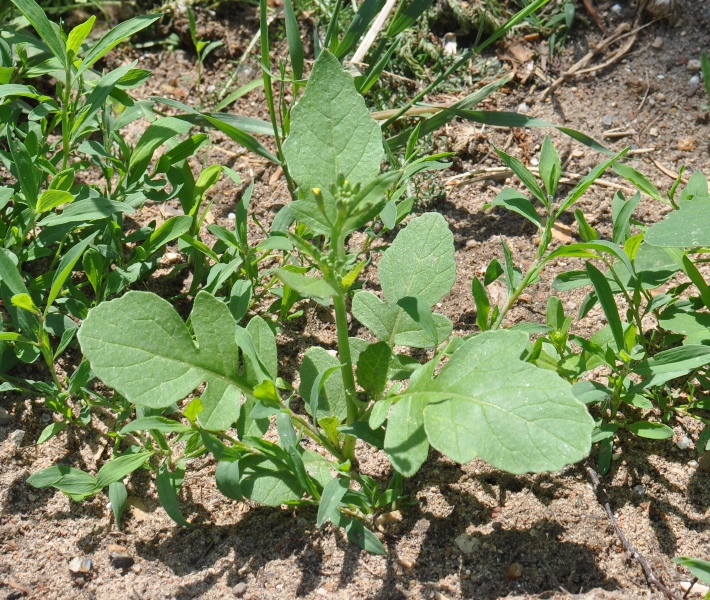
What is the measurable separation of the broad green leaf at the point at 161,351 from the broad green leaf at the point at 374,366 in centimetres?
27

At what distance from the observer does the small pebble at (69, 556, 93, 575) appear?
1.88m

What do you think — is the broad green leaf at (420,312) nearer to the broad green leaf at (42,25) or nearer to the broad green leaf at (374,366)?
the broad green leaf at (374,366)

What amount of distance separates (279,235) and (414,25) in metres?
1.30

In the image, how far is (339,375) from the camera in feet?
6.49

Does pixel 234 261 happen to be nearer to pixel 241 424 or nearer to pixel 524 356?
pixel 241 424

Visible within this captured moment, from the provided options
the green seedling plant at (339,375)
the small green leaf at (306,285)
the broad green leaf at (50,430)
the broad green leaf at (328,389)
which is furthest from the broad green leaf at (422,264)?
the broad green leaf at (50,430)

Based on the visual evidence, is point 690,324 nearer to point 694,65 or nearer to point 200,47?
point 694,65

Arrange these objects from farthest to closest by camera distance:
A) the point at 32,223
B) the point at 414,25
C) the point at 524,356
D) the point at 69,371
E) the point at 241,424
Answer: the point at 414,25
the point at 69,371
the point at 32,223
the point at 524,356
the point at 241,424

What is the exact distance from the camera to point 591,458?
2.07 meters

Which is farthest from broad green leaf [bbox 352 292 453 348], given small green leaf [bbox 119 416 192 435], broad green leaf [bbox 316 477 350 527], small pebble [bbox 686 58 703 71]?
small pebble [bbox 686 58 703 71]

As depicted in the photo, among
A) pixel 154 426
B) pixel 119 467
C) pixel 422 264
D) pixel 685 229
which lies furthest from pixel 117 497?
pixel 685 229

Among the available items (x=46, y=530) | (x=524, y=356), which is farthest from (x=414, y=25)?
(x=46, y=530)

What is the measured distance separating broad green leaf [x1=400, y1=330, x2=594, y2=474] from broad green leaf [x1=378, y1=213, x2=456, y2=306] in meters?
0.28

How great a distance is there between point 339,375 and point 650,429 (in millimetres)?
785
